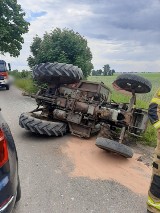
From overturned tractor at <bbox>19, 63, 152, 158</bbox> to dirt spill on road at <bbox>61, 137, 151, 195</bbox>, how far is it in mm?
346

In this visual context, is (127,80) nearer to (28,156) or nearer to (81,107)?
(81,107)

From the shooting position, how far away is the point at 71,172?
187 inches

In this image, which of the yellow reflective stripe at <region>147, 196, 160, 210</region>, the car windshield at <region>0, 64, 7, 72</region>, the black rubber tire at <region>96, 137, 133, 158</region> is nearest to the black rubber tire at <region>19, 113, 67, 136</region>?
the black rubber tire at <region>96, 137, 133, 158</region>

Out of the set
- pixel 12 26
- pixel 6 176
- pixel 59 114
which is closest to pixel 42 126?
pixel 59 114

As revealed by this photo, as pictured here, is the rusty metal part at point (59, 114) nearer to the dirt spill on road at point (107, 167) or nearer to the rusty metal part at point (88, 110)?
the rusty metal part at point (88, 110)

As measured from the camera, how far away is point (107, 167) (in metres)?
5.04

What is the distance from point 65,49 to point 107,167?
11797mm

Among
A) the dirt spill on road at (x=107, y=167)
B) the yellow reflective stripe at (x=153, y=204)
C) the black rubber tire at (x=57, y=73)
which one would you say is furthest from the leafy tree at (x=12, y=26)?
the yellow reflective stripe at (x=153, y=204)

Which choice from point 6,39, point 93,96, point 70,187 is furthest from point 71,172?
point 6,39

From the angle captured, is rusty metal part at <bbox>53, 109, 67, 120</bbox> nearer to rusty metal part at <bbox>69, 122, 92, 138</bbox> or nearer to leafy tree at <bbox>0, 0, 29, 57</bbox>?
rusty metal part at <bbox>69, 122, 92, 138</bbox>

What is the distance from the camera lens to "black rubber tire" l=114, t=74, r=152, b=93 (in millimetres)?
5715

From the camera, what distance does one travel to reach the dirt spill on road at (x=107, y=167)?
4578 mm

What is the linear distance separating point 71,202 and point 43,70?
12.2ft

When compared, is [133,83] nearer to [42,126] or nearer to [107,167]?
[107,167]
